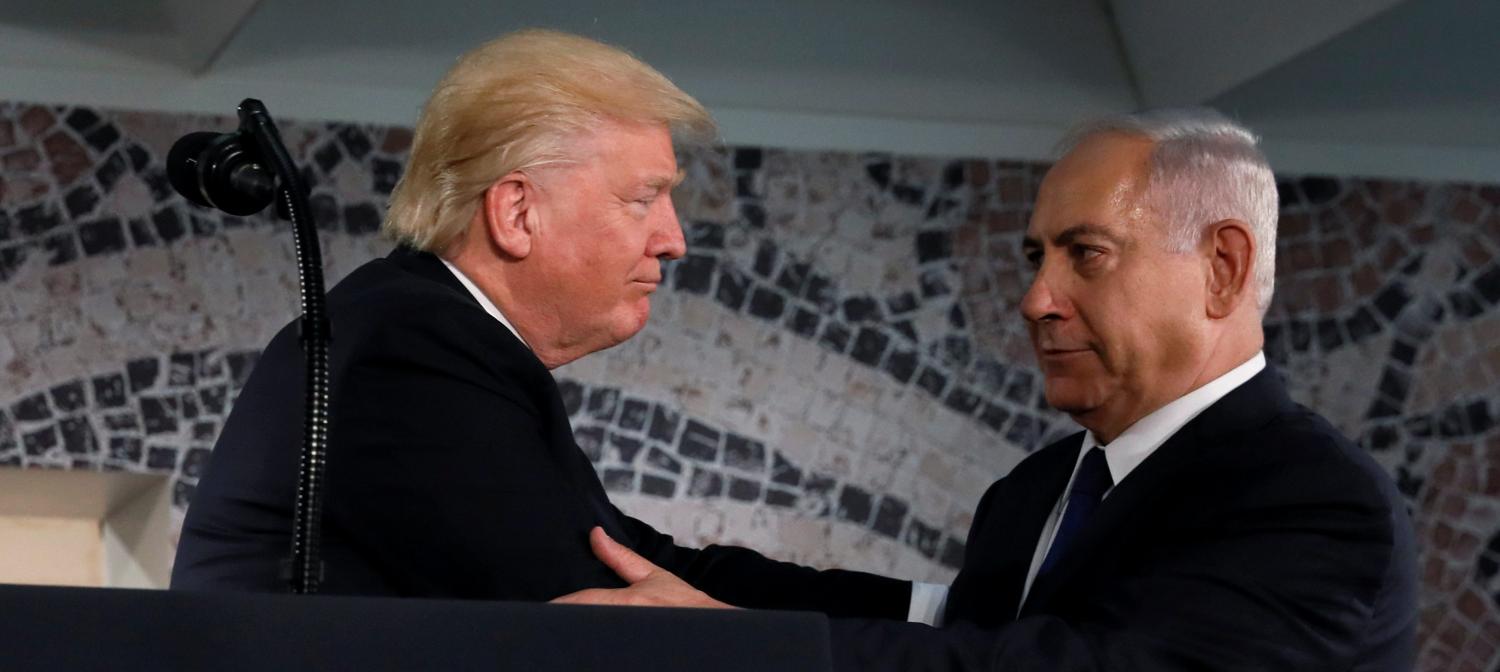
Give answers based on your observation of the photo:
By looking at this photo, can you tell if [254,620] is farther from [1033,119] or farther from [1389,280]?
[1389,280]

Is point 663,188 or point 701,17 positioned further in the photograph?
point 701,17

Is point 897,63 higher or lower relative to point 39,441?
higher

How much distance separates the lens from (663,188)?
2387 mm

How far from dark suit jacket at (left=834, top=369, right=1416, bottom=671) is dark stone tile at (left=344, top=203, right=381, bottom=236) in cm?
253

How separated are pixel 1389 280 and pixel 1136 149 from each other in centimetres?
283

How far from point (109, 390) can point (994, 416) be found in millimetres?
2145

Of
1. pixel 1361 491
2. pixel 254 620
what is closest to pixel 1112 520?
pixel 1361 491

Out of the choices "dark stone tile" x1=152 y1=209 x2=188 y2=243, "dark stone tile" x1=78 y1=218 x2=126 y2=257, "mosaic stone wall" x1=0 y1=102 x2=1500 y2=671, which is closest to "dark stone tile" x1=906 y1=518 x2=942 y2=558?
"mosaic stone wall" x1=0 y1=102 x2=1500 y2=671

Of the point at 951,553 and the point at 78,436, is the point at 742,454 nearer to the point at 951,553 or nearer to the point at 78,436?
the point at 951,553

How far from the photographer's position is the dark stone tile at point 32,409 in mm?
4227

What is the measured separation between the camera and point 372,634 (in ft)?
3.90

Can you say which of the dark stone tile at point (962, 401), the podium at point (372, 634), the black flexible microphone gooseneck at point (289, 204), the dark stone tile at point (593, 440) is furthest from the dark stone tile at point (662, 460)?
the podium at point (372, 634)

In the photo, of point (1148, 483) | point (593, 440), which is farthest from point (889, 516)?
point (1148, 483)

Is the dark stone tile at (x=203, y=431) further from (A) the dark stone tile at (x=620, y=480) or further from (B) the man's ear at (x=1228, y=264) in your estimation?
(B) the man's ear at (x=1228, y=264)
